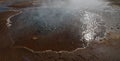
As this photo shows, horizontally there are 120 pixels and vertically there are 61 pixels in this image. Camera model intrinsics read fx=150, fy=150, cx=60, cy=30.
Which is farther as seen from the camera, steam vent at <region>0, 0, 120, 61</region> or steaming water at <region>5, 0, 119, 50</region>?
steaming water at <region>5, 0, 119, 50</region>

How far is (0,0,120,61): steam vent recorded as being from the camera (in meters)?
5.29

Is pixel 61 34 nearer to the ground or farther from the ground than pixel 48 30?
nearer to the ground

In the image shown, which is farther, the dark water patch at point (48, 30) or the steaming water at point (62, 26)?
the steaming water at point (62, 26)

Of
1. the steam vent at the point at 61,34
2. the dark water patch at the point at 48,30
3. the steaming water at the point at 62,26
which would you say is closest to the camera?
the steam vent at the point at 61,34

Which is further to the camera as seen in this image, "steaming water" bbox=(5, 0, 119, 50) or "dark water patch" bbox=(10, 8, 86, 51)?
"steaming water" bbox=(5, 0, 119, 50)

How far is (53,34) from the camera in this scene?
21.8 ft

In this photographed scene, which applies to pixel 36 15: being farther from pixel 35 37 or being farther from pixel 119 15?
pixel 119 15

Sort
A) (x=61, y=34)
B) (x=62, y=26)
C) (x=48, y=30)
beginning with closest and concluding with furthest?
(x=61, y=34) → (x=48, y=30) → (x=62, y=26)

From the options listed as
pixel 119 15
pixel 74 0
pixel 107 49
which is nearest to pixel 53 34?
pixel 107 49

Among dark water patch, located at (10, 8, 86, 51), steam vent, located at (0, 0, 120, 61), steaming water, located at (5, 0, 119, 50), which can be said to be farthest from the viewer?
steaming water, located at (5, 0, 119, 50)

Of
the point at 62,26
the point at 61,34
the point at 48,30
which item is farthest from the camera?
the point at 62,26

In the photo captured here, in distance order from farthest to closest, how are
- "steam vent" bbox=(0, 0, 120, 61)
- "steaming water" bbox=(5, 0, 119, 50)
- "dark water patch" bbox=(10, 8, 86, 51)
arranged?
"steaming water" bbox=(5, 0, 119, 50)
"dark water patch" bbox=(10, 8, 86, 51)
"steam vent" bbox=(0, 0, 120, 61)

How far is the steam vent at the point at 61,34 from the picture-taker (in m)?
5.29

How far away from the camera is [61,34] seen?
664cm
